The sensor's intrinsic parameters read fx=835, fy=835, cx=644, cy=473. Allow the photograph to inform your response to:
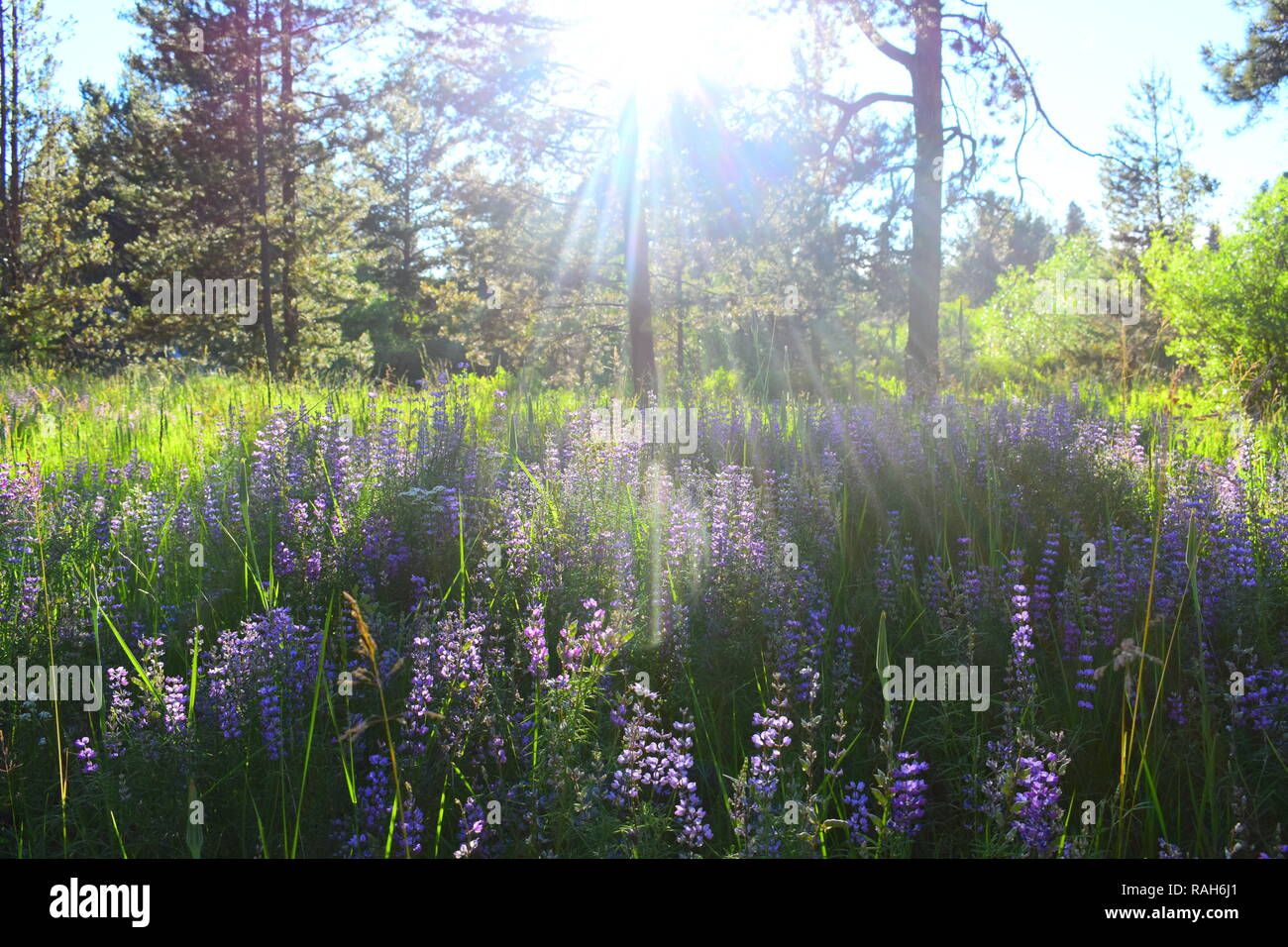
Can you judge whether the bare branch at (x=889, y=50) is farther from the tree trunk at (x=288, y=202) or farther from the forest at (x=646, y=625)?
the tree trunk at (x=288, y=202)

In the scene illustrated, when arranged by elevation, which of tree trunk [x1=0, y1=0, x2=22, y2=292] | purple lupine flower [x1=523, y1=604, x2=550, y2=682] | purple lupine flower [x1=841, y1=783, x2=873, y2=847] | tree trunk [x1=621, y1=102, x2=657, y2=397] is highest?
tree trunk [x1=0, y1=0, x2=22, y2=292]

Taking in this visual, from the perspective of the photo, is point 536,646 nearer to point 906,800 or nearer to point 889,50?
point 906,800

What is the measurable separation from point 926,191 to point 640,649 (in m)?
12.7

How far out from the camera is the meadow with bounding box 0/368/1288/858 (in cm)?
239

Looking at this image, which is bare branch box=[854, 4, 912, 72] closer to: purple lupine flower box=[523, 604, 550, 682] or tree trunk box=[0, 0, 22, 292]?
purple lupine flower box=[523, 604, 550, 682]

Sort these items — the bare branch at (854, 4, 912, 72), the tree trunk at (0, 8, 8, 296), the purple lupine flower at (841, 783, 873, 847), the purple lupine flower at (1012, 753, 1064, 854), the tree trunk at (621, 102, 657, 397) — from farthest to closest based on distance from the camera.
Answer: the tree trunk at (0, 8, 8, 296), the bare branch at (854, 4, 912, 72), the tree trunk at (621, 102, 657, 397), the purple lupine flower at (841, 783, 873, 847), the purple lupine flower at (1012, 753, 1064, 854)

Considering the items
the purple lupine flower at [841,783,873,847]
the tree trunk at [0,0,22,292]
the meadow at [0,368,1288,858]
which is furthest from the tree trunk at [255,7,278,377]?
the purple lupine flower at [841,783,873,847]

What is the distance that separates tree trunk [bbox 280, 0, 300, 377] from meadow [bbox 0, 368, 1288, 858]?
16776mm

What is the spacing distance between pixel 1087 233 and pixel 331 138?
3367cm

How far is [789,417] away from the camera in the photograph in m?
6.61

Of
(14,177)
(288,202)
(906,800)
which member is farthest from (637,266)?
(14,177)

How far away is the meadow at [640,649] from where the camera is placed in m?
2.39

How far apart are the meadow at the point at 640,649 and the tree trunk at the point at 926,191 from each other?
9356mm
